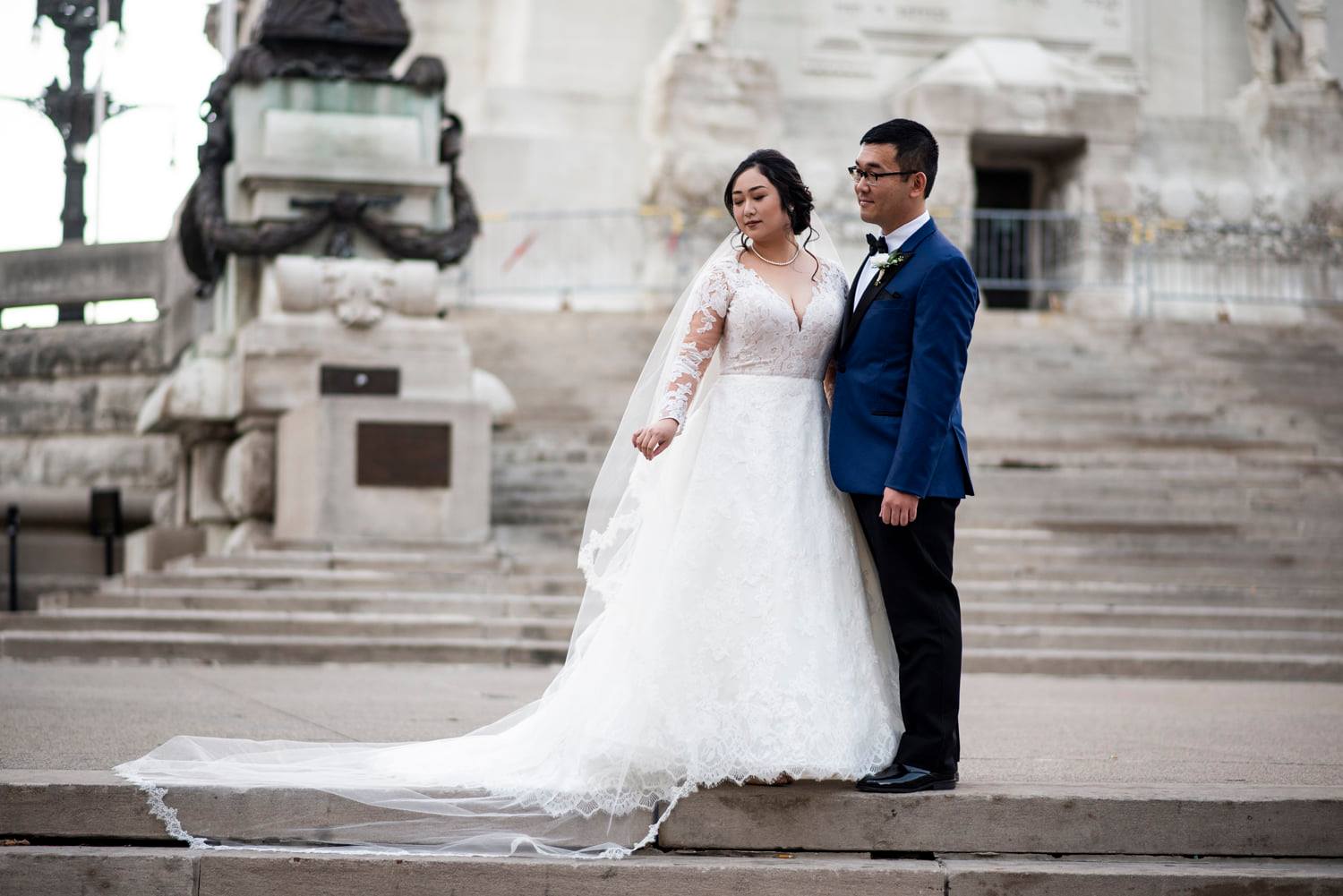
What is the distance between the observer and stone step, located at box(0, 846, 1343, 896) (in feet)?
15.0

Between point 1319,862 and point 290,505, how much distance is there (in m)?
8.83

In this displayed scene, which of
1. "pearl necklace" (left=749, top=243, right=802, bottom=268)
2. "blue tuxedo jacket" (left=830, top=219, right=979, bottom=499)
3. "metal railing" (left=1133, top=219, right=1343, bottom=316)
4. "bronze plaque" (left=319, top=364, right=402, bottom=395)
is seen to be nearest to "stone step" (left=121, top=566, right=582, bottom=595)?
"bronze plaque" (left=319, top=364, right=402, bottom=395)

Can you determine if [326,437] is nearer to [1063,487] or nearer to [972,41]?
[1063,487]

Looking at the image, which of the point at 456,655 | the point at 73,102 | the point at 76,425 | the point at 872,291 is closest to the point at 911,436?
the point at 872,291

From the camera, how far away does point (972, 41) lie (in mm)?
26750

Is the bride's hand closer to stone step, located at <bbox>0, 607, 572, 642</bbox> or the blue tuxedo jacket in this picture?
the blue tuxedo jacket

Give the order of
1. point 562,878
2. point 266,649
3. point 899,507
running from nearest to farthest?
point 562,878 → point 899,507 → point 266,649

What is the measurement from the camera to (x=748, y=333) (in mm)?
5016

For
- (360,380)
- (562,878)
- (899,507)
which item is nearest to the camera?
(562,878)

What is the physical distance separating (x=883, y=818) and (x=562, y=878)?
86cm

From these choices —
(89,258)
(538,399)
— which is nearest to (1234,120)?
(538,399)

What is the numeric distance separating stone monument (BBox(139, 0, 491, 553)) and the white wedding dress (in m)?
6.95

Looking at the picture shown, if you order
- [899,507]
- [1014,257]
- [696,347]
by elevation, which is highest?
[1014,257]

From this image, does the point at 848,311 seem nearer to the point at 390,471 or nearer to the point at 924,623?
the point at 924,623
